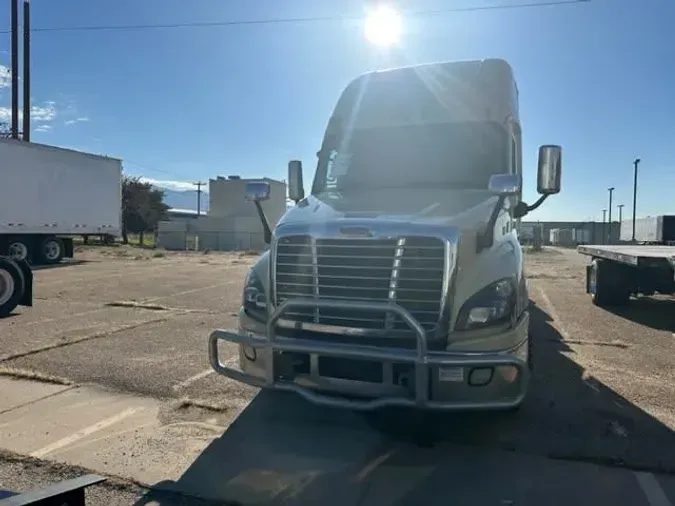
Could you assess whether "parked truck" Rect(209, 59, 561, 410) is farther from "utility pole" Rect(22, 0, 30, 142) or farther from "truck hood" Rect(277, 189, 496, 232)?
"utility pole" Rect(22, 0, 30, 142)

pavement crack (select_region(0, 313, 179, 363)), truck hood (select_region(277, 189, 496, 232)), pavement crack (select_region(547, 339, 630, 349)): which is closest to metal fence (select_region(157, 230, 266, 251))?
pavement crack (select_region(0, 313, 179, 363))

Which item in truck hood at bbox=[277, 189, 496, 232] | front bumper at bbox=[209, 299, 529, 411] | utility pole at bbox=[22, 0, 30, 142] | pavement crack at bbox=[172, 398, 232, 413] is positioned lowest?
pavement crack at bbox=[172, 398, 232, 413]

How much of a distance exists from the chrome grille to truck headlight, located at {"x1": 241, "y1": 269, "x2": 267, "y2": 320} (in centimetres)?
16

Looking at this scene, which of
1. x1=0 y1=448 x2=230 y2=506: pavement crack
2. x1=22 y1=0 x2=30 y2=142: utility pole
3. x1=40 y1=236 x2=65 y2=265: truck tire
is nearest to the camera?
x1=0 y1=448 x2=230 y2=506: pavement crack

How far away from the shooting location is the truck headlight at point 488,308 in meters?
3.71

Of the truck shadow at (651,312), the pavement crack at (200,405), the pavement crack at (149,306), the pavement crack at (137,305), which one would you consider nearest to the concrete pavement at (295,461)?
the pavement crack at (200,405)

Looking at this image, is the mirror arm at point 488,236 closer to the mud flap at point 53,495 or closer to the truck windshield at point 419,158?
the truck windshield at point 419,158

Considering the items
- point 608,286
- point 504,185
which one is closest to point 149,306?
point 504,185

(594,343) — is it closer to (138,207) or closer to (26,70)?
(26,70)

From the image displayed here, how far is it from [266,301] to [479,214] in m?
1.75

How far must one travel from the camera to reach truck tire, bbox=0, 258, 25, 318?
9234 millimetres

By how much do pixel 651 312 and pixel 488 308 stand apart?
27.5ft

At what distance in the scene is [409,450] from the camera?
13.5 ft

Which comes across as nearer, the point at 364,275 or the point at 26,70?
the point at 364,275
